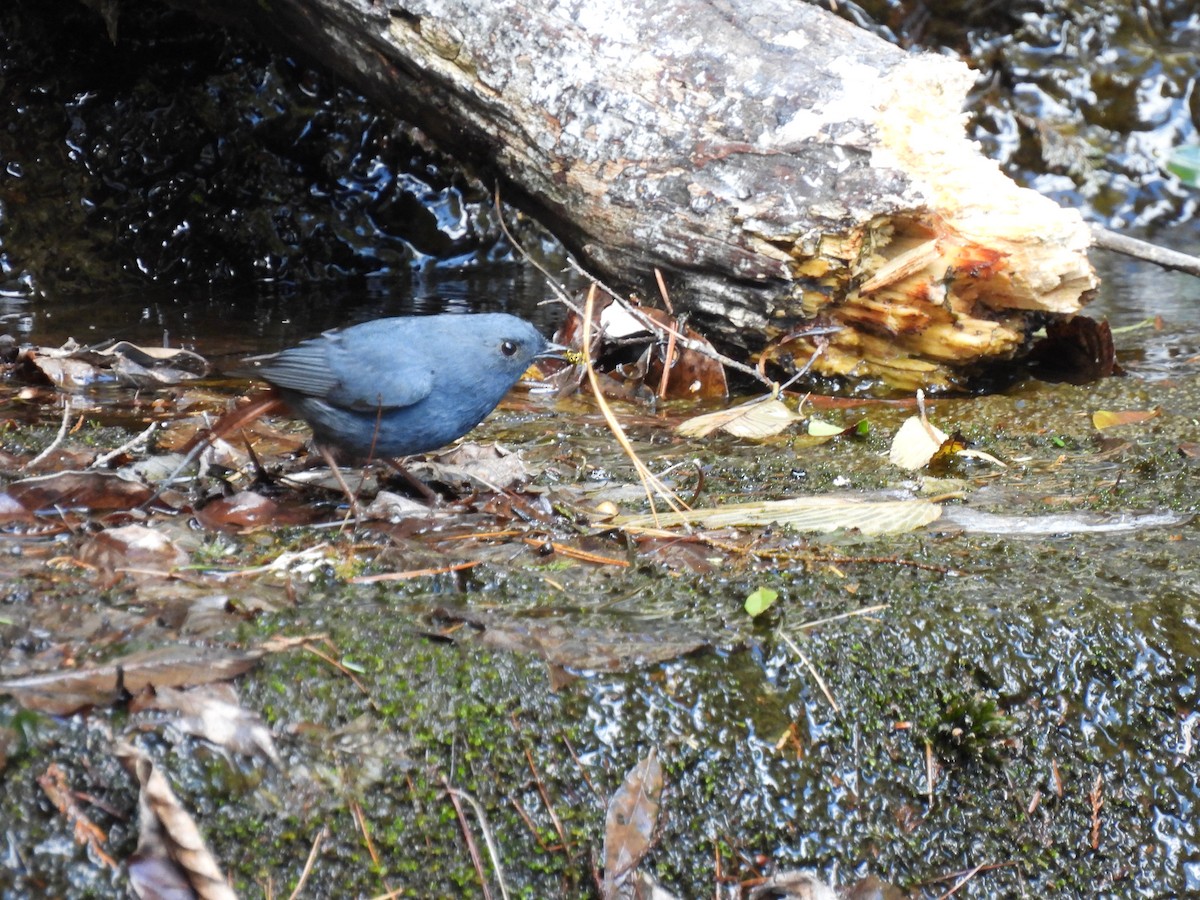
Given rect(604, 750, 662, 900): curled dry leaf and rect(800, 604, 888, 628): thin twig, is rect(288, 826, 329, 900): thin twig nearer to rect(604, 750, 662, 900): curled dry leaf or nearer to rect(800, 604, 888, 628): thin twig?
rect(604, 750, 662, 900): curled dry leaf

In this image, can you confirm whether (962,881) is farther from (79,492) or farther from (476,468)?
(79,492)

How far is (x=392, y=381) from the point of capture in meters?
3.42

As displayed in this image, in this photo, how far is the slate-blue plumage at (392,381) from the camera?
3.44 metres

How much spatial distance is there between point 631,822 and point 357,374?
174 cm

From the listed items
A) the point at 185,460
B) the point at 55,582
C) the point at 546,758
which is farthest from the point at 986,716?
the point at 185,460

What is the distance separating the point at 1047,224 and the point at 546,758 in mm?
3266

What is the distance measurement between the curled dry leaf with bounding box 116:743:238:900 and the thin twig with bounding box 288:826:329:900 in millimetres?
114

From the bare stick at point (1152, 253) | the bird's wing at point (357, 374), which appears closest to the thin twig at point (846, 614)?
the bird's wing at point (357, 374)

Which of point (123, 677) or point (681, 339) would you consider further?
point (681, 339)

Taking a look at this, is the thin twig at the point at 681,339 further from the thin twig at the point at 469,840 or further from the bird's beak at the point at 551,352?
the thin twig at the point at 469,840

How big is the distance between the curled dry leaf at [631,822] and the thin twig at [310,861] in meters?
0.55

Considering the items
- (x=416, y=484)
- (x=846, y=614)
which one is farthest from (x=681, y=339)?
A: (x=846, y=614)

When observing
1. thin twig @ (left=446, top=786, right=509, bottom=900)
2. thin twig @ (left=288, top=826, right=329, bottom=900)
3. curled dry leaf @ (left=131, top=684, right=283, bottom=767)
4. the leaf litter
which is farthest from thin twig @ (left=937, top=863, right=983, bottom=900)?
curled dry leaf @ (left=131, top=684, right=283, bottom=767)

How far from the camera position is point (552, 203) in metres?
5.09
